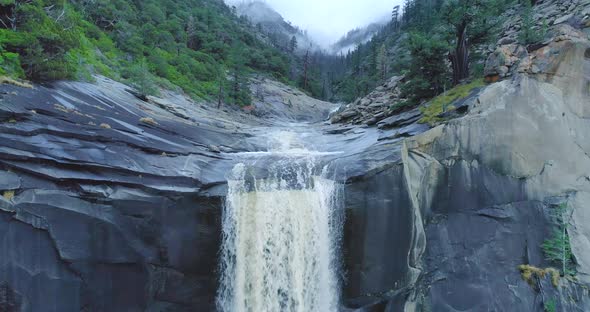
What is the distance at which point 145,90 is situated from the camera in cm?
2495

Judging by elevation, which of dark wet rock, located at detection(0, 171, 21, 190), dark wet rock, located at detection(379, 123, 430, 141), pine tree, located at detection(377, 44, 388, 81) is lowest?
dark wet rock, located at detection(0, 171, 21, 190)

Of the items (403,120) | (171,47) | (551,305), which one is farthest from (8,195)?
(171,47)

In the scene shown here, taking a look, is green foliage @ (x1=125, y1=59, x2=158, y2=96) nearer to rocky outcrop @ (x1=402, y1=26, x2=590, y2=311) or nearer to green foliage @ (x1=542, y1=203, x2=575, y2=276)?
rocky outcrop @ (x1=402, y1=26, x2=590, y2=311)

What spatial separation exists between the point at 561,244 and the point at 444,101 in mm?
8639

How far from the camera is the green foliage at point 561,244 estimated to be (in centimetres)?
1546

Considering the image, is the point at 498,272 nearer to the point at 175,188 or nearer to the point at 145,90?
the point at 175,188

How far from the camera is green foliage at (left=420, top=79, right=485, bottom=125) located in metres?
18.4

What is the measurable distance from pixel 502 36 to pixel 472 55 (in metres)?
3.43

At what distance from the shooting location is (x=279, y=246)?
15.7 meters

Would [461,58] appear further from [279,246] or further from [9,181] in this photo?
[9,181]

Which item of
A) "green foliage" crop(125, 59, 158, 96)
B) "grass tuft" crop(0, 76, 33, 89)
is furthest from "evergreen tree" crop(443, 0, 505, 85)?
"grass tuft" crop(0, 76, 33, 89)

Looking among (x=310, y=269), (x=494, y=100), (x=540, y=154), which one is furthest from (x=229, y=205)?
(x=540, y=154)

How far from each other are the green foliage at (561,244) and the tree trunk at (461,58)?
9296 millimetres

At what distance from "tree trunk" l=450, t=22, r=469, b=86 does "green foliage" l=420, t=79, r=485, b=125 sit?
1.52 m
